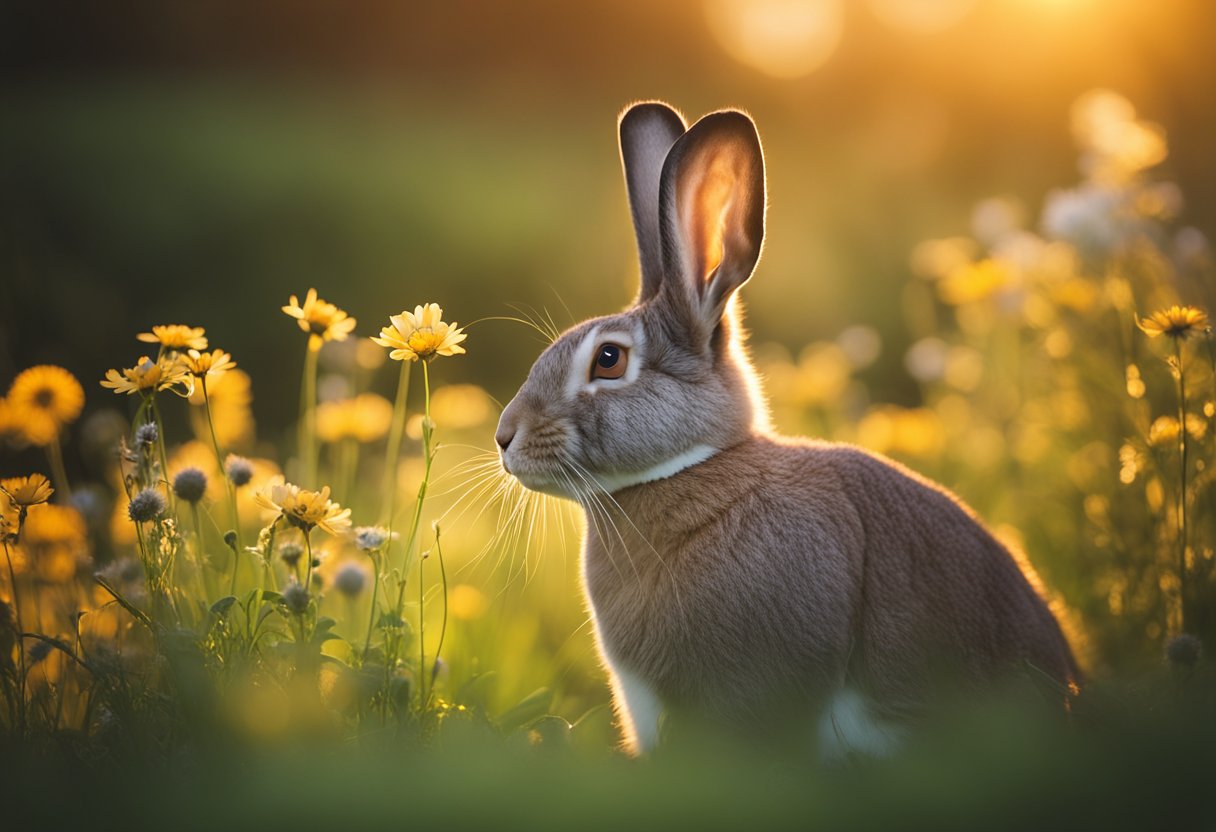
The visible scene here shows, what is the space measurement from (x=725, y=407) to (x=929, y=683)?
1.02 m

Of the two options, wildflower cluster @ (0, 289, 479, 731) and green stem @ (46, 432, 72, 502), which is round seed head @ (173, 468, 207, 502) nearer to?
wildflower cluster @ (0, 289, 479, 731)

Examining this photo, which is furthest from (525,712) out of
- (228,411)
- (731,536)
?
(228,411)

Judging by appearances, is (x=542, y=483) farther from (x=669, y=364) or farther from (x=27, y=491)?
(x=27, y=491)

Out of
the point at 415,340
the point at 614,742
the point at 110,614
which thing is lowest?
the point at 614,742

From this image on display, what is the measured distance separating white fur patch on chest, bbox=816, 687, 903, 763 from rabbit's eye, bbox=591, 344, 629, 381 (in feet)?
3.80

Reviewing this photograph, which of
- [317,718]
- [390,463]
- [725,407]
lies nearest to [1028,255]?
[725,407]

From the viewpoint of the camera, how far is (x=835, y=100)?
386 inches

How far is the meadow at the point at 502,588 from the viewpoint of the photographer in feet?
6.35

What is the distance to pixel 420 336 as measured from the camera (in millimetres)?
2848

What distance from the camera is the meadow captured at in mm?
1935

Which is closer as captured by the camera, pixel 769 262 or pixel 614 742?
pixel 614 742

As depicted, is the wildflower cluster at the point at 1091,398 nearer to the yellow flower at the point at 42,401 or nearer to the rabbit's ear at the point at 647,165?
the rabbit's ear at the point at 647,165

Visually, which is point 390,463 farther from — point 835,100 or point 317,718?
point 835,100

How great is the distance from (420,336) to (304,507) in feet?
1.75
